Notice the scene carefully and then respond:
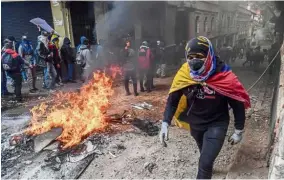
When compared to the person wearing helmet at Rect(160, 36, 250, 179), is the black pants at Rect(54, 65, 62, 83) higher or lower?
lower

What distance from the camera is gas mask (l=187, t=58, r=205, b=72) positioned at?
2830mm

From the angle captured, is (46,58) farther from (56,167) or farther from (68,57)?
(56,167)

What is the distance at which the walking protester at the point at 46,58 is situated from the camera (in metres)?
8.98

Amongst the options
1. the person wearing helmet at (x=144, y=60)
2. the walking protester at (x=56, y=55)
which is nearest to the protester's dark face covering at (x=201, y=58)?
the person wearing helmet at (x=144, y=60)

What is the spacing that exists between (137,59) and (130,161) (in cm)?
517

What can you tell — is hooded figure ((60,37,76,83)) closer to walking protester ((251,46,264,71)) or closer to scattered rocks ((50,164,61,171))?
scattered rocks ((50,164,61,171))

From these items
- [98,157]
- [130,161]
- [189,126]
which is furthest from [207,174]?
[98,157]

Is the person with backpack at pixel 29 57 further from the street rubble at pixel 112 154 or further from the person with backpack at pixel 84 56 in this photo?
the street rubble at pixel 112 154

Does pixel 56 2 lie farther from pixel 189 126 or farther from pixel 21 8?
pixel 189 126

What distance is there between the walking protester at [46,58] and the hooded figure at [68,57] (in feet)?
2.01

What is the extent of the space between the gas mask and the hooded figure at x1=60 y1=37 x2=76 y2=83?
780cm

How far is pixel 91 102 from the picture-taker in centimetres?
680

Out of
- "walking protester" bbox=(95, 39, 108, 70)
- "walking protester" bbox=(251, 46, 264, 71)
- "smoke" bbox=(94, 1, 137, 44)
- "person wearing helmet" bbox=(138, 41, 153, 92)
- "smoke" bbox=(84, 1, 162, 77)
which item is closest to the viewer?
"person wearing helmet" bbox=(138, 41, 153, 92)

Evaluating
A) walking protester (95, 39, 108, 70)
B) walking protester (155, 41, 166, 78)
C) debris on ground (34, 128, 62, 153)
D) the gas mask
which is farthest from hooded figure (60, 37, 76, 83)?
the gas mask
